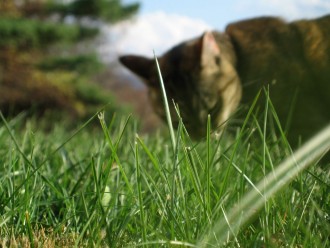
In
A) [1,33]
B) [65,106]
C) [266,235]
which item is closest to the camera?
[266,235]

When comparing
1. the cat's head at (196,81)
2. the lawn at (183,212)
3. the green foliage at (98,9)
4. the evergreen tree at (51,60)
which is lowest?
the evergreen tree at (51,60)

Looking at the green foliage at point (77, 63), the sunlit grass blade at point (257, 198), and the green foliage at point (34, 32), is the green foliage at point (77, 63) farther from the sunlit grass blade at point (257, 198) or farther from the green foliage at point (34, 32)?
the sunlit grass blade at point (257, 198)

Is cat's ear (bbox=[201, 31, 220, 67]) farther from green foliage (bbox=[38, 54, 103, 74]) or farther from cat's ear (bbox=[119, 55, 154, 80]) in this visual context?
green foliage (bbox=[38, 54, 103, 74])

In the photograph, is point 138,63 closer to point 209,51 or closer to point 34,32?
point 209,51

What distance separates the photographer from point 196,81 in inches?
105

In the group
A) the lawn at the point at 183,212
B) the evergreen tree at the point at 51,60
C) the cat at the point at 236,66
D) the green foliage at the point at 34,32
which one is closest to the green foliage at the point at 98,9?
the evergreen tree at the point at 51,60

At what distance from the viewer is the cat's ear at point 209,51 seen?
243 centimetres

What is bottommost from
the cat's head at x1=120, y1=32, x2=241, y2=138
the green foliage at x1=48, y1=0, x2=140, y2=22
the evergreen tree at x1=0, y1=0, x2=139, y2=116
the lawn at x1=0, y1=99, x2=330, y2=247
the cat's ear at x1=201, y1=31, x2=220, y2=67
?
the evergreen tree at x1=0, y1=0, x2=139, y2=116

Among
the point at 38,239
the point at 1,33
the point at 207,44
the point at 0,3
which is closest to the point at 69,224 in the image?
the point at 38,239

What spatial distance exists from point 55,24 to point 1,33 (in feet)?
3.74

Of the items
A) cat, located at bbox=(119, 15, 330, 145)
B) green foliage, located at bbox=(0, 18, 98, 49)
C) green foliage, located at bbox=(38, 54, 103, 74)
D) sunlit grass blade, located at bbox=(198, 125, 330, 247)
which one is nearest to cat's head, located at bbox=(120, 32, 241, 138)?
cat, located at bbox=(119, 15, 330, 145)

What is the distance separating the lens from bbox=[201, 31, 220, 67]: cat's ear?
7.98 ft

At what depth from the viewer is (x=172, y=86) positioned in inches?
106

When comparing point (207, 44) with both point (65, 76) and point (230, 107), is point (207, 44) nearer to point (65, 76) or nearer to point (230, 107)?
point (230, 107)
